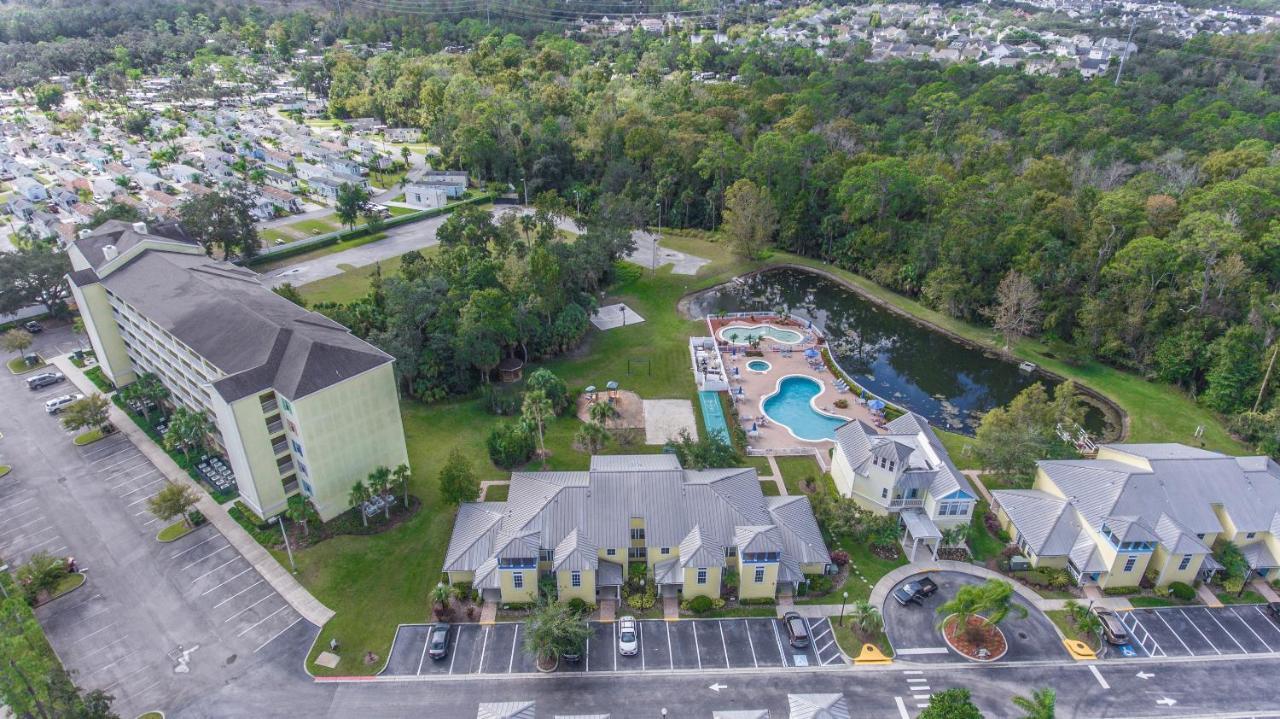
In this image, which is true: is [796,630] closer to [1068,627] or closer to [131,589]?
[1068,627]

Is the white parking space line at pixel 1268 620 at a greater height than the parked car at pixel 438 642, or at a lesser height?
lesser

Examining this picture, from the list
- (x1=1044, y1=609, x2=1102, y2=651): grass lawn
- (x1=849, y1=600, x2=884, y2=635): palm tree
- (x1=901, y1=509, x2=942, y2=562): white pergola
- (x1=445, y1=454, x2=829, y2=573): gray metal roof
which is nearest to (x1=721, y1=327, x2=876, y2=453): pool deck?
(x1=901, y1=509, x2=942, y2=562): white pergola

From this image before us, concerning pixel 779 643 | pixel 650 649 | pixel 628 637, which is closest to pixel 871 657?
pixel 779 643

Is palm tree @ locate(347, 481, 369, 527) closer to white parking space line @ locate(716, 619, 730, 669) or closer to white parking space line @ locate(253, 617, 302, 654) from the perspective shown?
white parking space line @ locate(253, 617, 302, 654)

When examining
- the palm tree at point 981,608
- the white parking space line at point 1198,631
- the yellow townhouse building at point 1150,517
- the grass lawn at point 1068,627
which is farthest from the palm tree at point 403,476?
the white parking space line at point 1198,631

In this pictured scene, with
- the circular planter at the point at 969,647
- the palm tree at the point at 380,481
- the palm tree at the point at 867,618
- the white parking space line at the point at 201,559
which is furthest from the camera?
the palm tree at the point at 380,481

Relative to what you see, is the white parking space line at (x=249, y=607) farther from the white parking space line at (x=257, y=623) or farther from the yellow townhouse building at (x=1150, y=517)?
the yellow townhouse building at (x=1150, y=517)

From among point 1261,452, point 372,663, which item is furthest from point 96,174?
point 1261,452

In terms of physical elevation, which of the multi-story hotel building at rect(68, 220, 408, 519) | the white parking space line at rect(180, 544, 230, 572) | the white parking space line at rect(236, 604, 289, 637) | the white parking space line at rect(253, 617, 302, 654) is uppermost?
the multi-story hotel building at rect(68, 220, 408, 519)
